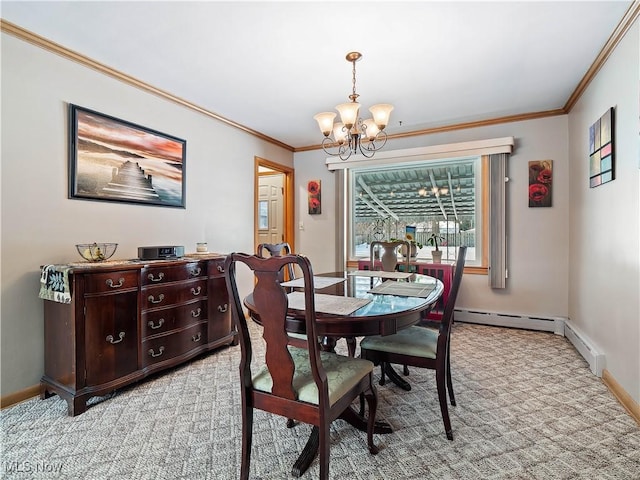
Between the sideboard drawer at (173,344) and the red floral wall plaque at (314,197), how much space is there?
251 cm

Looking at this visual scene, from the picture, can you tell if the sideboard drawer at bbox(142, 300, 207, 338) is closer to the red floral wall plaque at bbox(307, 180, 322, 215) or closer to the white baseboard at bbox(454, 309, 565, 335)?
the red floral wall plaque at bbox(307, 180, 322, 215)

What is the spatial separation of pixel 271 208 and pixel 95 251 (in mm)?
3305

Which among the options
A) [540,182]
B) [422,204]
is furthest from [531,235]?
[422,204]

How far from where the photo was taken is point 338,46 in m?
2.30

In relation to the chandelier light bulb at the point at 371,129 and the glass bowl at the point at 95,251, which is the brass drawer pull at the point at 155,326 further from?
the chandelier light bulb at the point at 371,129

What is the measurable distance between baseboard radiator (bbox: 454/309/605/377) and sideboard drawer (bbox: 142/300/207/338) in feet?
9.84

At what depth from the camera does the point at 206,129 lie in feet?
11.6

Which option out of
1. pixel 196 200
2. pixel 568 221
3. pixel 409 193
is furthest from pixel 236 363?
pixel 568 221

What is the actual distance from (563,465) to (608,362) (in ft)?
4.24

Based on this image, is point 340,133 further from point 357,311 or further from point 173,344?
point 173,344

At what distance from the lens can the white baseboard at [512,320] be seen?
3.49 m

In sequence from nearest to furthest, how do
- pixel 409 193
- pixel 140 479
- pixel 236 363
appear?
pixel 140 479 → pixel 236 363 → pixel 409 193

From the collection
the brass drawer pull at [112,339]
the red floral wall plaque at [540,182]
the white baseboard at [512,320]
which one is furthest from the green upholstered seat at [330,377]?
the red floral wall plaque at [540,182]

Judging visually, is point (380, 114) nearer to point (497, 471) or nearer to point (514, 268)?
point (497, 471)
